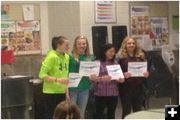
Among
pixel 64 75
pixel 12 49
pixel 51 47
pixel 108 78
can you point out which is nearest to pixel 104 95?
pixel 108 78

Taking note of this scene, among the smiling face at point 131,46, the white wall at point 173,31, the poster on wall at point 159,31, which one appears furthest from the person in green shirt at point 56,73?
the white wall at point 173,31

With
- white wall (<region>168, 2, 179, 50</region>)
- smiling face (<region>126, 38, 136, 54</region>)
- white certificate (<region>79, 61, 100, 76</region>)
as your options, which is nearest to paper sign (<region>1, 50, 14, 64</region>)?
white certificate (<region>79, 61, 100, 76</region>)

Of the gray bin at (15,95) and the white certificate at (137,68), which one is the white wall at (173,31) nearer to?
the white certificate at (137,68)

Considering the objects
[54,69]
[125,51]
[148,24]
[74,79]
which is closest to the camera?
[54,69]

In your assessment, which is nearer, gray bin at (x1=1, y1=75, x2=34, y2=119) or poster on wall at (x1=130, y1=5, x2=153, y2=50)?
gray bin at (x1=1, y1=75, x2=34, y2=119)

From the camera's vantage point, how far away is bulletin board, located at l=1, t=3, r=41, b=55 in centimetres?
303

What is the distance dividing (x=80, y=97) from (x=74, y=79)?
0.71 ft

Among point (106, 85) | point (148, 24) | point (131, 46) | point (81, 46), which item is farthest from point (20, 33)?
point (148, 24)

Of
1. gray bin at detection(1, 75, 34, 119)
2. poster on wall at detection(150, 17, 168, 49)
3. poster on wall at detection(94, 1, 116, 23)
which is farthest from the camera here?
poster on wall at detection(150, 17, 168, 49)

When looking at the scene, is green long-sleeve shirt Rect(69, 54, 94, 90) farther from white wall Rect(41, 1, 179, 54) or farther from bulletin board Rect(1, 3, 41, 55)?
bulletin board Rect(1, 3, 41, 55)

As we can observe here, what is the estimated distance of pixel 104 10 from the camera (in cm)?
320

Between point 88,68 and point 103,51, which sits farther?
point 103,51

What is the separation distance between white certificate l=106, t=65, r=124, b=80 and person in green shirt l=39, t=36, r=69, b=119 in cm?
46

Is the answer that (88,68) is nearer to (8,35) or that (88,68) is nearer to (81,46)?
(81,46)
